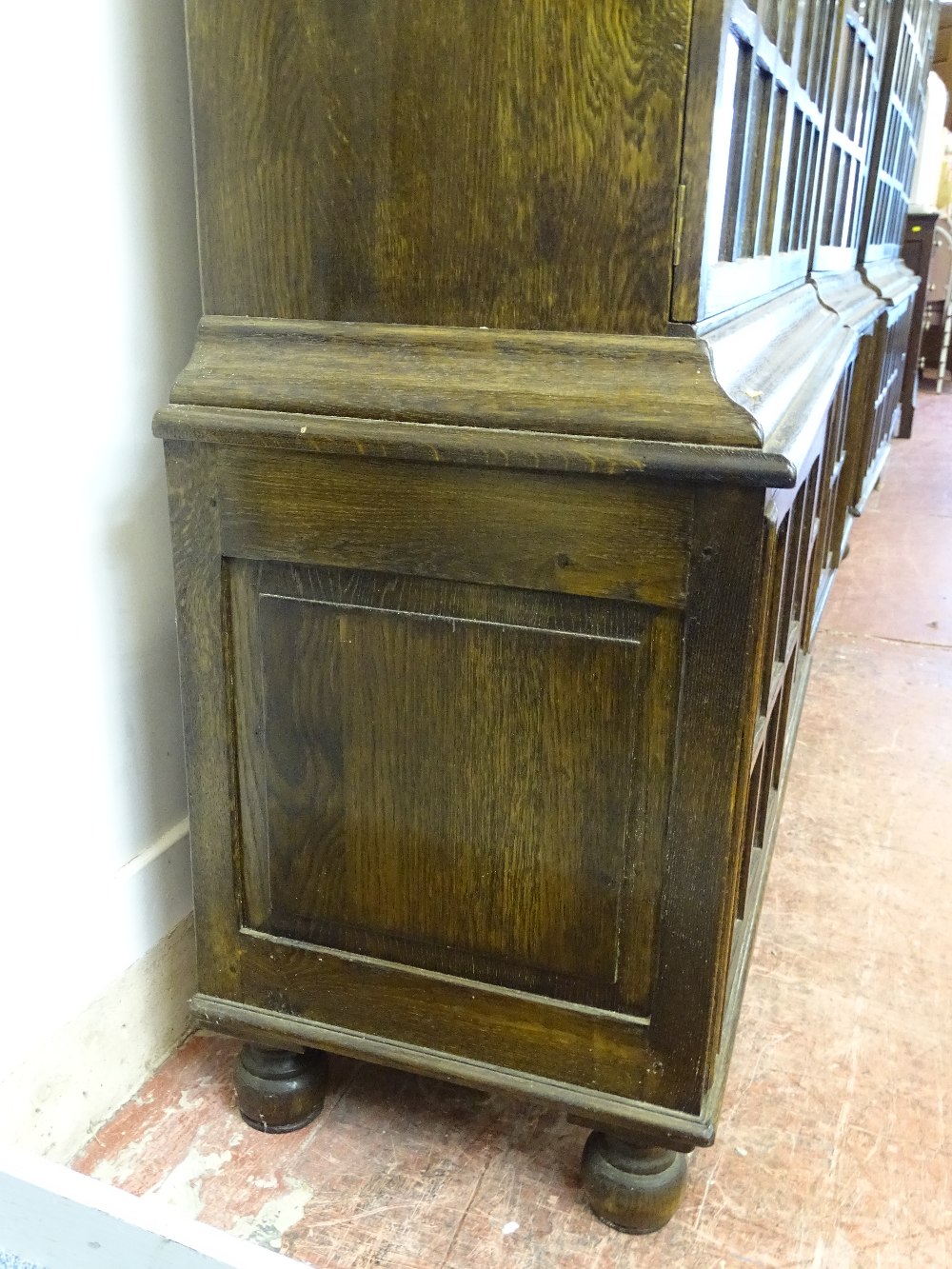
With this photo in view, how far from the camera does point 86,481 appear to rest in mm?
1003

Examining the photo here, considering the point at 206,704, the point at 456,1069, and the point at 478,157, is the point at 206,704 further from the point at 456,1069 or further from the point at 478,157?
the point at 478,157

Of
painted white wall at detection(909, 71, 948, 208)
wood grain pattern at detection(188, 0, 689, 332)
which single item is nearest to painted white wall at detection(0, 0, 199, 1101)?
wood grain pattern at detection(188, 0, 689, 332)

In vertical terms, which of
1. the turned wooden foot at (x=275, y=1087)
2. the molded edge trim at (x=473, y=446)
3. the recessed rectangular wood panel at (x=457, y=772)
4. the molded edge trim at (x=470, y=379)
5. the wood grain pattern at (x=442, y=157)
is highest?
the wood grain pattern at (x=442, y=157)

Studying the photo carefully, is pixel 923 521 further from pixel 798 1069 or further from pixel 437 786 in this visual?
pixel 437 786

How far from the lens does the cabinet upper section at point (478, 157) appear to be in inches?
30.4

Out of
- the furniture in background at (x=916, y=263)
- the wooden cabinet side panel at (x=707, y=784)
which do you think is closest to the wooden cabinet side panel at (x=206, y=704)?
the wooden cabinet side panel at (x=707, y=784)

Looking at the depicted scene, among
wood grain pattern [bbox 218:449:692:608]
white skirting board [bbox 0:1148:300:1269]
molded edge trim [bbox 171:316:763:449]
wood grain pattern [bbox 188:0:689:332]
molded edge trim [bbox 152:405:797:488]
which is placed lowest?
white skirting board [bbox 0:1148:300:1269]

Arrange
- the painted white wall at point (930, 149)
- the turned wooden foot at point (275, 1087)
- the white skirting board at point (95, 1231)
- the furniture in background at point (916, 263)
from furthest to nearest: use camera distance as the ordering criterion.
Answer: the painted white wall at point (930, 149)
the furniture in background at point (916, 263)
the turned wooden foot at point (275, 1087)
the white skirting board at point (95, 1231)

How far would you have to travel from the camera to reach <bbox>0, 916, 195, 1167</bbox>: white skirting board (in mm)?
1001

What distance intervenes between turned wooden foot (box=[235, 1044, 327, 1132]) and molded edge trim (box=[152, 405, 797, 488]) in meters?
0.61

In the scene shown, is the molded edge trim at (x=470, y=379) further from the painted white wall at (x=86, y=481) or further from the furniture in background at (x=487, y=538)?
the painted white wall at (x=86, y=481)

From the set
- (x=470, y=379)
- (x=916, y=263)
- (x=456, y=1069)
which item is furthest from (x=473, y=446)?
(x=916, y=263)

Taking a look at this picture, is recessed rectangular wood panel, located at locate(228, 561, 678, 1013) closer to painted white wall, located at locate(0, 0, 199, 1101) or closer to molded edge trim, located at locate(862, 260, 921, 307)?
painted white wall, located at locate(0, 0, 199, 1101)

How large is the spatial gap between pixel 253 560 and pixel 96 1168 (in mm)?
609
